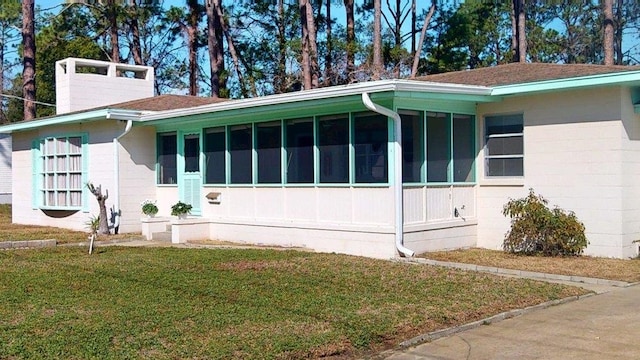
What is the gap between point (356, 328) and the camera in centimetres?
701

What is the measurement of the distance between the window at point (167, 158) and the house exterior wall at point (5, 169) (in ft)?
53.3

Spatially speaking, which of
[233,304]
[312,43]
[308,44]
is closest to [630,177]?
[233,304]

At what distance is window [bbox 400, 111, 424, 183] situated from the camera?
40.8ft

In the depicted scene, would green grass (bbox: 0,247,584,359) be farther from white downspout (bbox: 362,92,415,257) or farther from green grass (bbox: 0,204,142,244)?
green grass (bbox: 0,204,142,244)

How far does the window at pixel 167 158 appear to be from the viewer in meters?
17.2

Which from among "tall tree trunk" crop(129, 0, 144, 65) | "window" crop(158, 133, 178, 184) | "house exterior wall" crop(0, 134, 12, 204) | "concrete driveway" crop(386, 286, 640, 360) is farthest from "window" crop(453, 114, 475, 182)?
"house exterior wall" crop(0, 134, 12, 204)

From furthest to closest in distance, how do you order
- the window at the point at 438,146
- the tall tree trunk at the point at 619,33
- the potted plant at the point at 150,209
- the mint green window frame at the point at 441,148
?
1. the tall tree trunk at the point at 619,33
2. the potted plant at the point at 150,209
3. the window at the point at 438,146
4. the mint green window frame at the point at 441,148

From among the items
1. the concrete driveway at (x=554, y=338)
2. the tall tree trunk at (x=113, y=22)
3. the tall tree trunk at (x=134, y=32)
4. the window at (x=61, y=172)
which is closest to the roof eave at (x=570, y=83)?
the concrete driveway at (x=554, y=338)

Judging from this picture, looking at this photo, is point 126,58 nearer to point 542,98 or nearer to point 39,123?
point 39,123

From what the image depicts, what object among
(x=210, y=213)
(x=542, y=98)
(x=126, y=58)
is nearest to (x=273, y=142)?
(x=210, y=213)

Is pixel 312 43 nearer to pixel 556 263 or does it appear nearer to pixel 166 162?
pixel 166 162

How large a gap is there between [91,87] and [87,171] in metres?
3.94

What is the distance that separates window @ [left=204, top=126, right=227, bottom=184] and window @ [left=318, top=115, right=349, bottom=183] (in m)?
3.02

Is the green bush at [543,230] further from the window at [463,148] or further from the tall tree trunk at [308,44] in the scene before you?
the tall tree trunk at [308,44]
